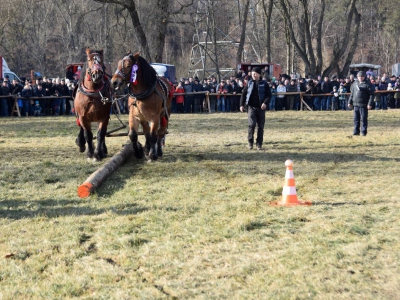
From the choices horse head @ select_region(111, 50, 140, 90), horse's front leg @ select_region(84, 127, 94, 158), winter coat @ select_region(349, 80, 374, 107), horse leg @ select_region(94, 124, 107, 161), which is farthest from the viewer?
winter coat @ select_region(349, 80, 374, 107)

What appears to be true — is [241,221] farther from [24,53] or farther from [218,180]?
[24,53]

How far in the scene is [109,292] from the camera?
17.3 feet

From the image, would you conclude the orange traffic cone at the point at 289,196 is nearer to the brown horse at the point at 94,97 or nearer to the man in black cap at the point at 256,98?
the brown horse at the point at 94,97

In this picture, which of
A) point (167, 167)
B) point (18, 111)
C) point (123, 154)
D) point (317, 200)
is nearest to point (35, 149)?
point (123, 154)

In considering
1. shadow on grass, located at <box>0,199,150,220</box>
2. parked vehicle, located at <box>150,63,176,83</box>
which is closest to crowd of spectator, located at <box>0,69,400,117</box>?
parked vehicle, located at <box>150,63,176,83</box>

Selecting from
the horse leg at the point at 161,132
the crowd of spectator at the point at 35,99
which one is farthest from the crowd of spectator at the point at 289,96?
the horse leg at the point at 161,132

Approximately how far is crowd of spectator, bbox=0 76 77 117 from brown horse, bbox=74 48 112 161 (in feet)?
54.9

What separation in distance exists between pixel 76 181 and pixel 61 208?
6.78 ft

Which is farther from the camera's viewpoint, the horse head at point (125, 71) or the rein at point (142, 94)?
the rein at point (142, 94)

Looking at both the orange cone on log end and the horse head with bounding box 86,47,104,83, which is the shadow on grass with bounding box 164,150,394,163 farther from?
A: the orange cone on log end

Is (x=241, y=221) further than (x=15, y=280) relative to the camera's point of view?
Yes

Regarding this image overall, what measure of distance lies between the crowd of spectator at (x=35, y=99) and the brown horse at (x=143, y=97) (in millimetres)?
17246

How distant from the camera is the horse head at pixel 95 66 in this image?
468 inches

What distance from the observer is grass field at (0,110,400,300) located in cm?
541
